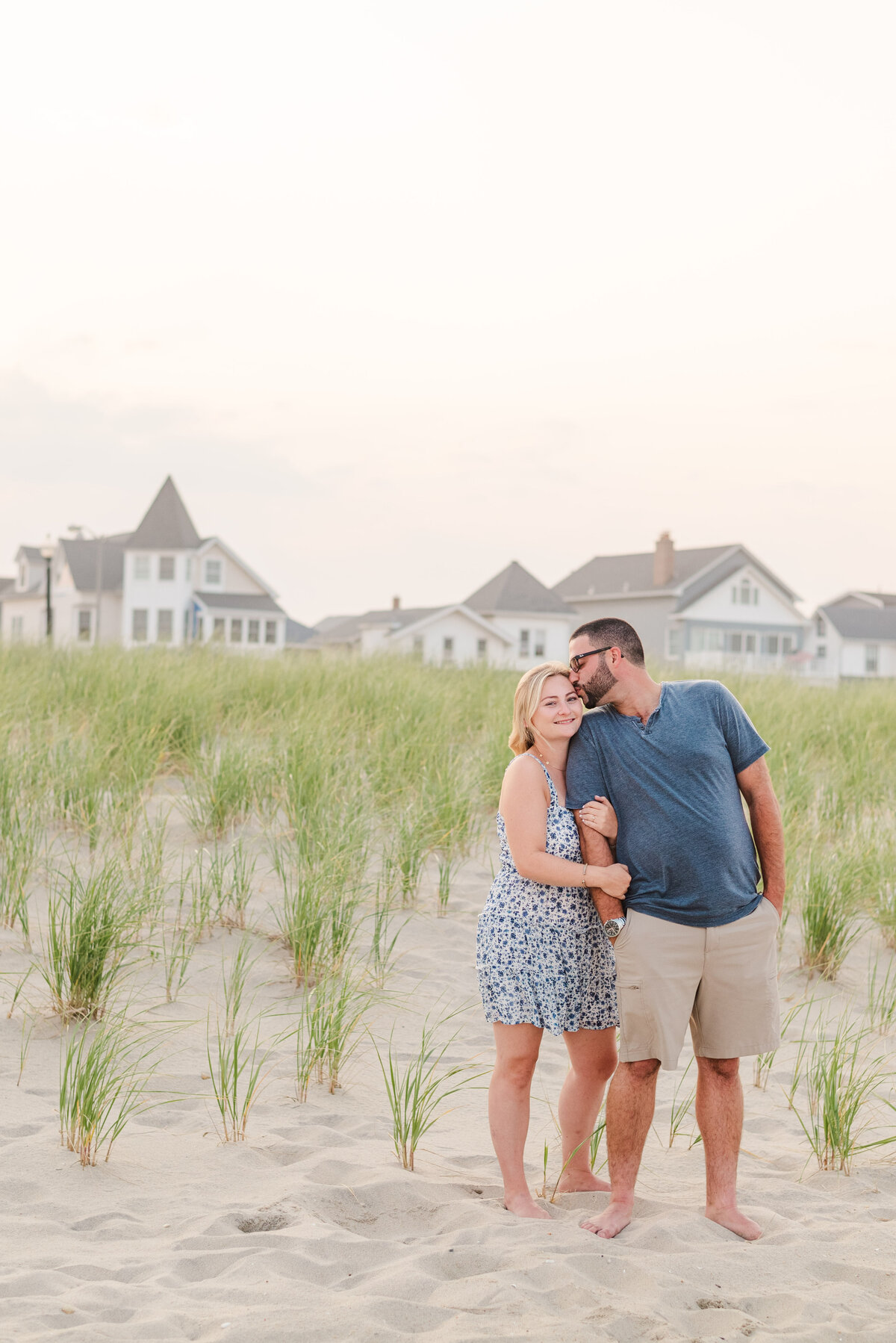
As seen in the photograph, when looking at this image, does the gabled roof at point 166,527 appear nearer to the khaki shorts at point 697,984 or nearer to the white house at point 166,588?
the white house at point 166,588

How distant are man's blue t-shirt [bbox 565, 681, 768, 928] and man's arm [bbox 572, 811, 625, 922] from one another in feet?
0.14

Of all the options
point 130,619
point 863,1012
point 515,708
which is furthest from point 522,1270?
point 130,619

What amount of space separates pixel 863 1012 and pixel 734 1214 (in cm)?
260

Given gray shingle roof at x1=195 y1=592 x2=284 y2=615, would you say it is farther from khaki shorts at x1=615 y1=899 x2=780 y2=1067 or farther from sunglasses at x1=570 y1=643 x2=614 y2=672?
khaki shorts at x1=615 y1=899 x2=780 y2=1067

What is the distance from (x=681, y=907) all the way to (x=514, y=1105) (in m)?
0.84

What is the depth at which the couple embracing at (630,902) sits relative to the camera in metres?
3.50

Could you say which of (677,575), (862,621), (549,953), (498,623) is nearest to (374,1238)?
(549,953)

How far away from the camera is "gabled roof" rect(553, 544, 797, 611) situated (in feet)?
160

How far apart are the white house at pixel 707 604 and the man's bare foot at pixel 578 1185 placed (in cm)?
4316

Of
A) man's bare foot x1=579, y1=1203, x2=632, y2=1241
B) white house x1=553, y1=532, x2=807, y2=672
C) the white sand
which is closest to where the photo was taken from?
the white sand

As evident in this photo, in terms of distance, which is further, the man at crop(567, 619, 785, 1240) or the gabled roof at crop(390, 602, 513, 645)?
the gabled roof at crop(390, 602, 513, 645)

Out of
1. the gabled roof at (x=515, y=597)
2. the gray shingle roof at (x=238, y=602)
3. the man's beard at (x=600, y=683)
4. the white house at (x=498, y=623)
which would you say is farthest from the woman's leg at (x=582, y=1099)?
the gabled roof at (x=515, y=597)

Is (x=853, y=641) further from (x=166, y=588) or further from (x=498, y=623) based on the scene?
(x=166, y=588)

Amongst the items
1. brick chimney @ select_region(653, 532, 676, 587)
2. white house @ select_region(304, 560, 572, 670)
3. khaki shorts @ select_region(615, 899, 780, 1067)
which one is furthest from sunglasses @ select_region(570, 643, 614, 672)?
brick chimney @ select_region(653, 532, 676, 587)
